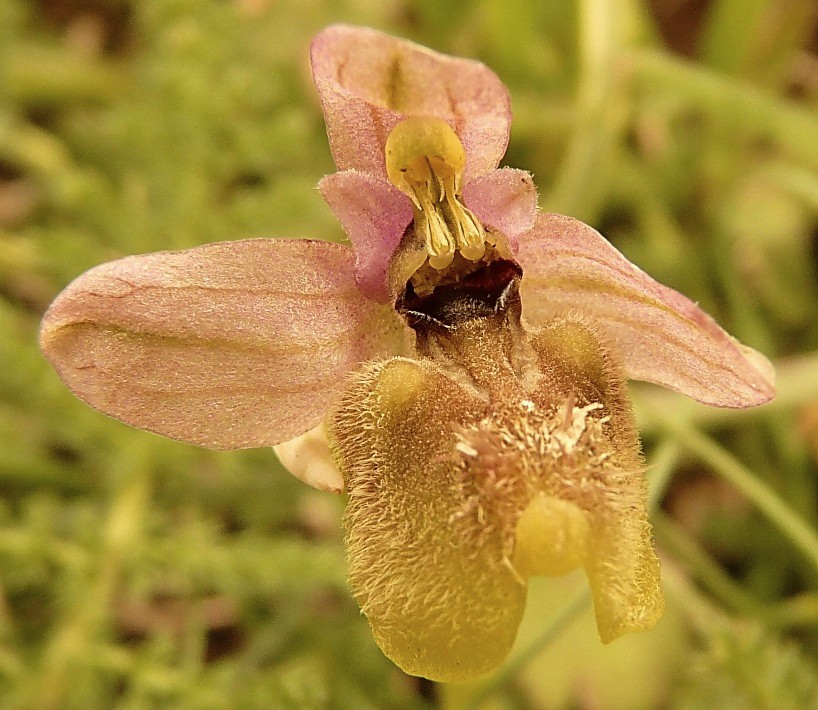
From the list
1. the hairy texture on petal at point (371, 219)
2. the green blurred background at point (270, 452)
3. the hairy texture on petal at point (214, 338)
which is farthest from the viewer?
the green blurred background at point (270, 452)

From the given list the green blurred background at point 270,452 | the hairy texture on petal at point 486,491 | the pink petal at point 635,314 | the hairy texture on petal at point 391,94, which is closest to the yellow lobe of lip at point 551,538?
the hairy texture on petal at point 486,491

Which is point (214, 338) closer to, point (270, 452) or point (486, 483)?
point (486, 483)

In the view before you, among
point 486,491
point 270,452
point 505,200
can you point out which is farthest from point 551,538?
point 270,452

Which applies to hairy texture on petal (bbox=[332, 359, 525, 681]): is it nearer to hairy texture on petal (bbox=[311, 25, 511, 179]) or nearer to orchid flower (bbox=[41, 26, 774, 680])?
orchid flower (bbox=[41, 26, 774, 680])

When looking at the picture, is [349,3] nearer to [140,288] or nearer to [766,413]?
[766,413]

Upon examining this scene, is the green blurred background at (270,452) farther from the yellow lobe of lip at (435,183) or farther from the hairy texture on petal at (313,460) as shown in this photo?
the yellow lobe of lip at (435,183)

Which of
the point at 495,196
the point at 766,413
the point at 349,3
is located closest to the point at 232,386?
the point at 495,196

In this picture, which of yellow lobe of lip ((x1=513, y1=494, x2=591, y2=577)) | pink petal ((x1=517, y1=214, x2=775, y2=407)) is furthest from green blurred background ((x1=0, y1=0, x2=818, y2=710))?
yellow lobe of lip ((x1=513, y1=494, x2=591, y2=577))

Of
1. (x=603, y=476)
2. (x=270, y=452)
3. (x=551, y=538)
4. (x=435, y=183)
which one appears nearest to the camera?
(x=551, y=538)
